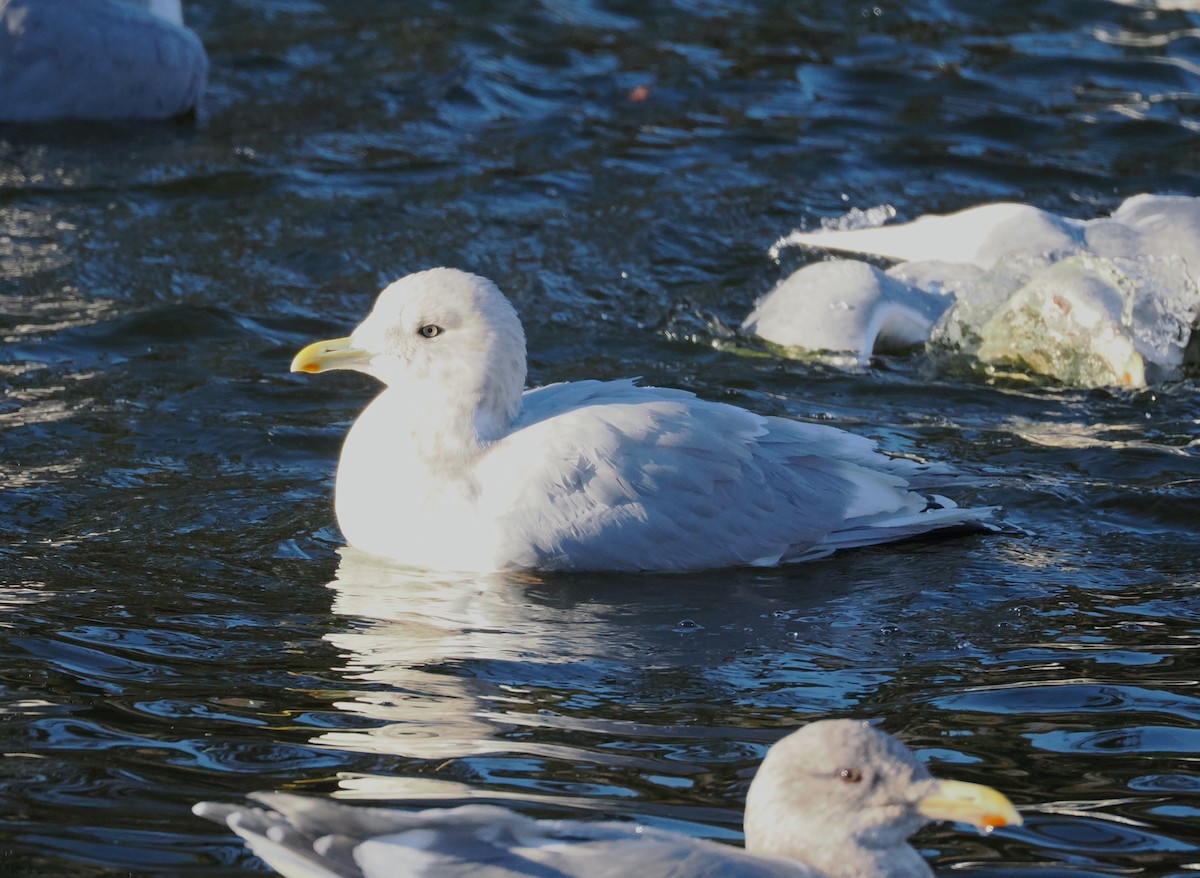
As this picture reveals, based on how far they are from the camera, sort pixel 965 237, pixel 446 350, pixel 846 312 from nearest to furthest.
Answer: pixel 446 350
pixel 846 312
pixel 965 237

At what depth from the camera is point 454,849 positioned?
295cm

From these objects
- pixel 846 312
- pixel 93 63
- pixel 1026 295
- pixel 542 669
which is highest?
pixel 93 63

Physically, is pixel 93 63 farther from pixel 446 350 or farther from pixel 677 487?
pixel 677 487

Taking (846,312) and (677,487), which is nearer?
(677,487)

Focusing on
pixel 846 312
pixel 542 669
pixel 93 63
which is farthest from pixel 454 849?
pixel 93 63

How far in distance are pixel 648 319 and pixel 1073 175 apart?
3.25 metres

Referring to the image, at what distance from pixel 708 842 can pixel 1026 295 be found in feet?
16.3

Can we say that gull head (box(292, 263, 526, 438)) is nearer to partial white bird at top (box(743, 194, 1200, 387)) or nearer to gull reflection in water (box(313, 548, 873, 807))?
gull reflection in water (box(313, 548, 873, 807))

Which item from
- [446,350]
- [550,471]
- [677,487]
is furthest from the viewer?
[446,350]

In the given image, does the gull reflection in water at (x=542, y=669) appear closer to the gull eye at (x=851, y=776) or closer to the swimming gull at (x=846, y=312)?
the gull eye at (x=851, y=776)

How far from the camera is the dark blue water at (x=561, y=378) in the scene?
3893mm

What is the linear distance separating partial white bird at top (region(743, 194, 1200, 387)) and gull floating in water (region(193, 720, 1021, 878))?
4479mm

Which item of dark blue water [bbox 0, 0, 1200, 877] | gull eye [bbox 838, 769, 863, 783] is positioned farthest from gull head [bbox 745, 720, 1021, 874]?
dark blue water [bbox 0, 0, 1200, 877]

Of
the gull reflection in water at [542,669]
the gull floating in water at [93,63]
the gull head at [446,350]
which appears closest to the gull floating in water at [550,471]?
the gull head at [446,350]
